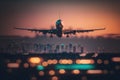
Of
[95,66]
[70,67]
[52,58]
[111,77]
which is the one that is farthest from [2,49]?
[111,77]

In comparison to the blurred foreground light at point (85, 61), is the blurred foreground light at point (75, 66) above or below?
below

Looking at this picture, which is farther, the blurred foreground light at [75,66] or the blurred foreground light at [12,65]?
the blurred foreground light at [75,66]

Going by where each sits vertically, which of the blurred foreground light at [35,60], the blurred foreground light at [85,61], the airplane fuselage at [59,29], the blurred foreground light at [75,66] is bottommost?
the blurred foreground light at [75,66]

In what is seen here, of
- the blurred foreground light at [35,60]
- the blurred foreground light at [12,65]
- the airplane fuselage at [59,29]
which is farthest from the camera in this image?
the blurred foreground light at [35,60]

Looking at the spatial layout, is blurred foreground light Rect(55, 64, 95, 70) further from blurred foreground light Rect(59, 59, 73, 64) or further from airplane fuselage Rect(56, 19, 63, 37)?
airplane fuselage Rect(56, 19, 63, 37)

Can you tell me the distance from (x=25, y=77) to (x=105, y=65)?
111 ft

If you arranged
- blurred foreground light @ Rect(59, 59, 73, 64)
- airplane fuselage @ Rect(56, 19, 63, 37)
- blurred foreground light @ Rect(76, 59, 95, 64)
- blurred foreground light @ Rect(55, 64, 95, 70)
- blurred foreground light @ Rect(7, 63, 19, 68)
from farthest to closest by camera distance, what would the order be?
1. blurred foreground light @ Rect(76, 59, 95, 64)
2. blurred foreground light @ Rect(59, 59, 73, 64)
3. blurred foreground light @ Rect(55, 64, 95, 70)
4. blurred foreground light @ Rect(7, 63, 19, 68)
5. airplane fuselage @ Rect(56, 19, 63, 37)

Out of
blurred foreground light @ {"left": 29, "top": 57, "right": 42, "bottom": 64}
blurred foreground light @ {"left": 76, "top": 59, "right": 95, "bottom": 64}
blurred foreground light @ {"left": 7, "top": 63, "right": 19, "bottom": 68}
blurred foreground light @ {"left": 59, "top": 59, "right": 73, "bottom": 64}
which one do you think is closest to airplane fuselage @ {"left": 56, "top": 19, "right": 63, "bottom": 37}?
blurred foreground light @ {"left": 59, "top": 59, "right": 73, "bottom": 64}

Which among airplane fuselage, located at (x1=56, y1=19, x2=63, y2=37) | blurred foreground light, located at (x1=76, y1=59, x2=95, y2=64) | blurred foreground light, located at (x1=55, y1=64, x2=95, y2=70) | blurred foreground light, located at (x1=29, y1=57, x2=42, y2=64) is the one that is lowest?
blurred foreground light, located at (x1=55, y1=64, x2=95, y2=70)

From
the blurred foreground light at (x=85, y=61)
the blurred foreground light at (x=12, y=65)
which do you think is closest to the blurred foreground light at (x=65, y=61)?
the blurred foreground light at (x=85, y=61)

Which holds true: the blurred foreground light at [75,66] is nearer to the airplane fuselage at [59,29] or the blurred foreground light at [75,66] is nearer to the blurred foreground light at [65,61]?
the blurred foreground light at [65,61]

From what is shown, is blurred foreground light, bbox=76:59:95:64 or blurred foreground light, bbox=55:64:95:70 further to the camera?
blurred foreground light, bbox=76:59:95:64

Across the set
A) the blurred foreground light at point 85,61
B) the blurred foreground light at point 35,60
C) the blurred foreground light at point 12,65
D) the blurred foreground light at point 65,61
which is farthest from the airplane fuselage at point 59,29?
the blurred foreground light at point 12,65

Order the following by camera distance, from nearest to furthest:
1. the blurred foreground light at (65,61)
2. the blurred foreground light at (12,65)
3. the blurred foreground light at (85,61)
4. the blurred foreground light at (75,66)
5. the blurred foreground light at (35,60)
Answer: the blurred foreground light at (12,65) → the blurred foreground light at (75,66) → the blurred foreground light at (65,61) → the blurred foreground light at (35,60) → the blurred foreground light at (85,61)
